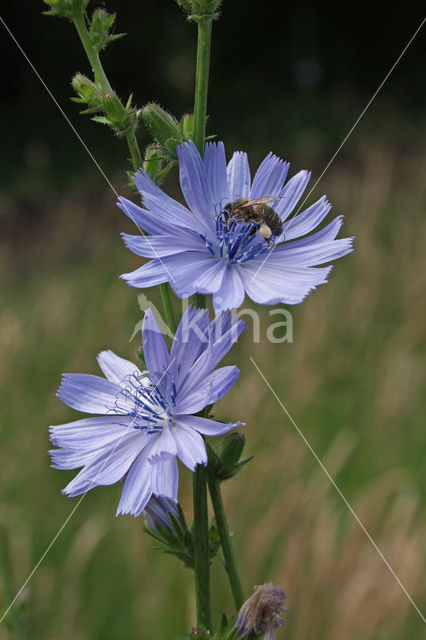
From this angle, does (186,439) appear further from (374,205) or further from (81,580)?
(374,205)

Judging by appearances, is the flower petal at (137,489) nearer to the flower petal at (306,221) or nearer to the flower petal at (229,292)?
the flower petal at (229,292)

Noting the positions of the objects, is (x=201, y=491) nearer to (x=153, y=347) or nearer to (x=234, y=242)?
(x=153, y=347)

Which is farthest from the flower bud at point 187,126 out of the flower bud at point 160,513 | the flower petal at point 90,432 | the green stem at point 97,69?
the flower bud at point 160,513

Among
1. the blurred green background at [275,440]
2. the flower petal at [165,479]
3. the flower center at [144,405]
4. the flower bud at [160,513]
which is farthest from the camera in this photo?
the blurred green background at [275,440]

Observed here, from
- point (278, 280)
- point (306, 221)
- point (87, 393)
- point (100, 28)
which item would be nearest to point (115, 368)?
point (87, 393)

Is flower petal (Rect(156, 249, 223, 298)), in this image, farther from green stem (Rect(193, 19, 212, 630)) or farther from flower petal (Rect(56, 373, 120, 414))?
flower petal (Rect(56, 373, 120, 414))

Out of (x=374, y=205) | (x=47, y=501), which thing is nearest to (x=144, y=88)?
(x=374, y=205)

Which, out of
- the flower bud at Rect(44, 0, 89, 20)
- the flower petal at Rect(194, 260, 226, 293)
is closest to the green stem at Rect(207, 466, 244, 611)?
the flower petal at Rect(194, 260, 226, 293)
